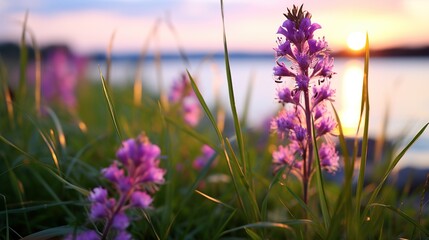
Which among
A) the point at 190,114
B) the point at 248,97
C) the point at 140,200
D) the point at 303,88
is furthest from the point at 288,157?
the point at 190,114

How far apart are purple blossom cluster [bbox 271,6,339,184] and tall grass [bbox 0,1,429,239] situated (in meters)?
0.11

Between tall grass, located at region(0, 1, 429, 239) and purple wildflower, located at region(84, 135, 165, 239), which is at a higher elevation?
purple wildflower, located at region(84, 135, 165, 239)

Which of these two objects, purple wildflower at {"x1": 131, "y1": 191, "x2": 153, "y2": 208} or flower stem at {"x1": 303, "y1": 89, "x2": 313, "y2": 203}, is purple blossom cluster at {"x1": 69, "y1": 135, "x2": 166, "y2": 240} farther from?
flower stem at {"x1": 303, "y1": 89, "x2": 313, "y2": 203}

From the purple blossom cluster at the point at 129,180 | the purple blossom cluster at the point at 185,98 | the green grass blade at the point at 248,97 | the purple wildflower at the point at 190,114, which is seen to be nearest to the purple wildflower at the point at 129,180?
the purple blossom cluster at the point at 129,180

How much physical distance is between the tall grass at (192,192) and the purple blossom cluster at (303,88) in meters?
0.11

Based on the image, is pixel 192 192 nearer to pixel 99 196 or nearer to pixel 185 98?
pixel 99 196

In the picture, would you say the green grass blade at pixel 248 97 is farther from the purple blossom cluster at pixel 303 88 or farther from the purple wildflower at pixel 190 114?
the purple blossom cluster at pixel 303 88

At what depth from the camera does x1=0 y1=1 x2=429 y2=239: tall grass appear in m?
1.53

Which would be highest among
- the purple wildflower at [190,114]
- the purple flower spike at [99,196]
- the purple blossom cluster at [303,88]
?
the purple blossom cluster at [303,88]

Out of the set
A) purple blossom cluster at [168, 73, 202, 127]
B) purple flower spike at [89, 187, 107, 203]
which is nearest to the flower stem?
purple flower spike at [89, 187, 107, 203]

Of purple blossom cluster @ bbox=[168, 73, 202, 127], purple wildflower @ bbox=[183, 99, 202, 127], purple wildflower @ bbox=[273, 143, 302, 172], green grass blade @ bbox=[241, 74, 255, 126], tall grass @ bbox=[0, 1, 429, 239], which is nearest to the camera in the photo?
tall grass @ bbox=[0, 1, 429, 239]

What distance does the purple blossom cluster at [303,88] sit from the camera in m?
1.54

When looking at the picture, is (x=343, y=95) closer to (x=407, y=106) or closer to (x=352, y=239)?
(x=407, y=106)

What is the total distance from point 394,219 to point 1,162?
2.11 m
